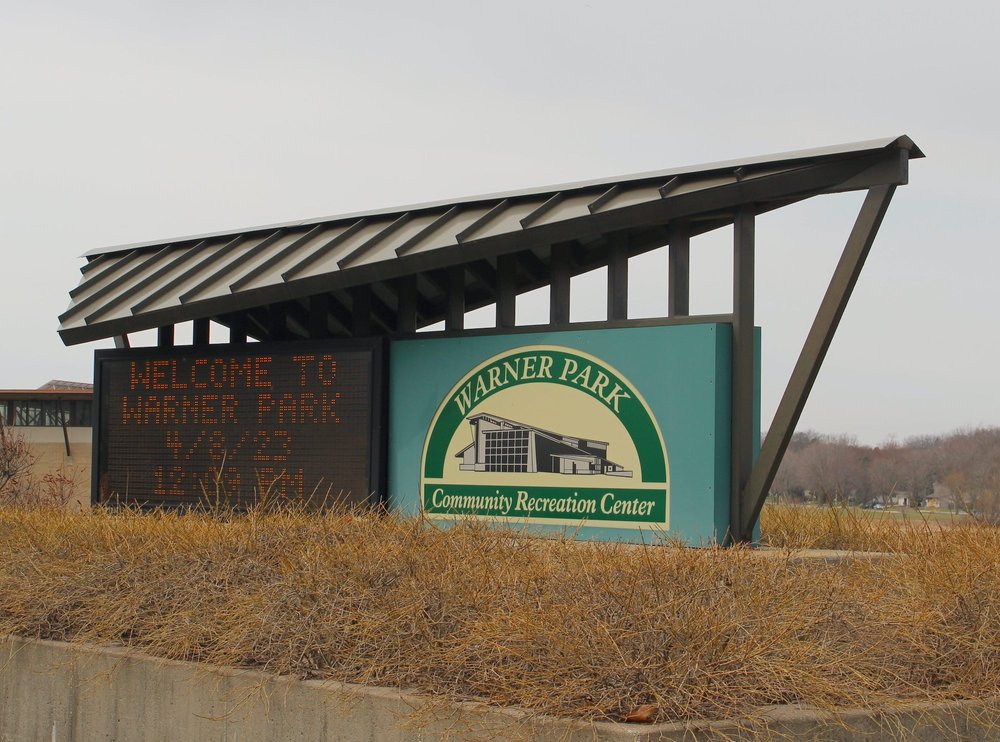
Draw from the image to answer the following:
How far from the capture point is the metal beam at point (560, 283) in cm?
1349

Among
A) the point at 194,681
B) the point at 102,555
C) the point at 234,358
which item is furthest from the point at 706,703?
the point at 234,358

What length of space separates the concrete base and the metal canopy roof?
617 cm

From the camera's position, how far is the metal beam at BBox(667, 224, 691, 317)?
1243cm

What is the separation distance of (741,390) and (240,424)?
6564mm

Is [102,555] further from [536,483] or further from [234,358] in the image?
[234,358]

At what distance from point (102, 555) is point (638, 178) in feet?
21.1

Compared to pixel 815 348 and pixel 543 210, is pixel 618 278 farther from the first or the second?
pixel 815 348

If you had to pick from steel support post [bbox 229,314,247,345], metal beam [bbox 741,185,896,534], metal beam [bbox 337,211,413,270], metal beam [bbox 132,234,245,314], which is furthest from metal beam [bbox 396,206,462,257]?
metal beam [bbox 741,185,896,534]

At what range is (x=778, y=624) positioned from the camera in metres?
6.79

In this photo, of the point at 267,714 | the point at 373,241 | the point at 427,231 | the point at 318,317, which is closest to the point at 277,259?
the point at 318,317

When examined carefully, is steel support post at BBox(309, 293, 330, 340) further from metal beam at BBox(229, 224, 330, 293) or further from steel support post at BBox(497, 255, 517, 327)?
steel support post at BBox(497, 255, 517, 327)

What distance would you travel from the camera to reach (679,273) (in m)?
12.5

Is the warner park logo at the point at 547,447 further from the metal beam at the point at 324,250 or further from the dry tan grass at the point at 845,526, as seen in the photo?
the metal beam at the point at 324,250

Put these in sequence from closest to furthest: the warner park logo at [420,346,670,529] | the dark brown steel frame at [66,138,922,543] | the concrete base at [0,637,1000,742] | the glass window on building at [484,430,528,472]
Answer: the concrete base at [0,637,1000,742] → the dark brown steel frame at [66,138,922,543] → the warner park logo at [420,346,670,529] → the glass window on building at [484,430,528,472]
